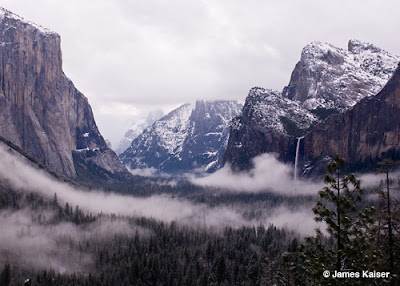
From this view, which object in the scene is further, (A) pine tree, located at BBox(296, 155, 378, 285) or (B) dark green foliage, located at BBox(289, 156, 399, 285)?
(A) pine tree, located at BBox(296, 155, 378, 285)

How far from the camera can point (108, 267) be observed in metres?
186

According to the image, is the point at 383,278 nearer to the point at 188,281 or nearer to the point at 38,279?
the point at 188,281

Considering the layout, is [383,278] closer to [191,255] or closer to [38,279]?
[38,279]

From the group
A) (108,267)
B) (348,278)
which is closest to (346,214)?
(348,278)

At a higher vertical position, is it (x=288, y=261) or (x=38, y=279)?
(x=288, y=261)

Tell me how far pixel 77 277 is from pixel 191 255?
167ft

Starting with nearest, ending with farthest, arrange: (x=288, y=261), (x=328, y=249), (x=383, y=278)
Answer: (x=383, y=278) < (x=328, y=249) < (x=288, y=261)

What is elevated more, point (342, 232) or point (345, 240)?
point (342, 232)

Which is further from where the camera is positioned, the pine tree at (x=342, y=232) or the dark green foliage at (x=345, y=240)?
the pine tree at (x=342, y=232)

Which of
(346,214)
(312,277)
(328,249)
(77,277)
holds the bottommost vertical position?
(77,277)

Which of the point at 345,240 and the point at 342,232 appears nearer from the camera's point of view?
the point at 342,232

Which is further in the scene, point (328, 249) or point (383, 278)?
point (328, 249)

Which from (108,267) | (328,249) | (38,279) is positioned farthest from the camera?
(108,267)

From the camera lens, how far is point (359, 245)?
127 ft
